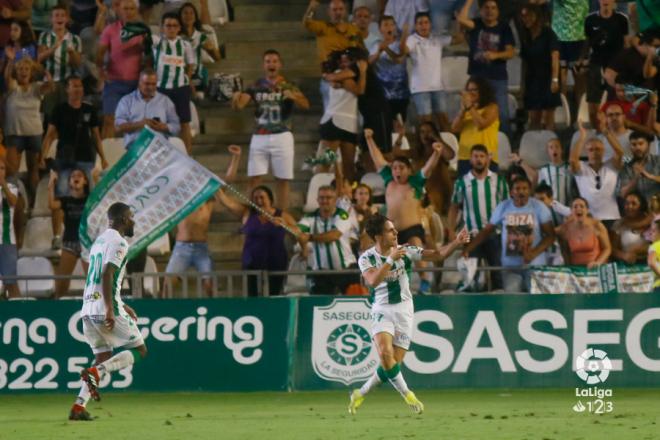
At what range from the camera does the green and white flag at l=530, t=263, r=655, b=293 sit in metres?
17.8

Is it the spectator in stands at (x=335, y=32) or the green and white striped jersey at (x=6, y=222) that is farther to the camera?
the spectator in stands at (x=335, y=32)

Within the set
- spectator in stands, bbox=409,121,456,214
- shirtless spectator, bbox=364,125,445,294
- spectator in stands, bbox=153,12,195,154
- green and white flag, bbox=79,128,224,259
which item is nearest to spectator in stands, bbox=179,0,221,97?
spectator in stands, bbox=153,12,195,154

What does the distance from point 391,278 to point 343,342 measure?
3960 millimetres

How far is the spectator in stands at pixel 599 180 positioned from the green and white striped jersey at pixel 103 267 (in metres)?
7.92

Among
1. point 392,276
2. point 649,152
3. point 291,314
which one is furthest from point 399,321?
point 649,152

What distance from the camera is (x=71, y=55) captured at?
2270 cm

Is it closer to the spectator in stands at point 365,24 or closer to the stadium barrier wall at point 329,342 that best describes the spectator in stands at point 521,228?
the stadium barrier wall at point 329,342

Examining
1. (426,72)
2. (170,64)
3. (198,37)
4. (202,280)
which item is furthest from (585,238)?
(198,37)

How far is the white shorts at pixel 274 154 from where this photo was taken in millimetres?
20859

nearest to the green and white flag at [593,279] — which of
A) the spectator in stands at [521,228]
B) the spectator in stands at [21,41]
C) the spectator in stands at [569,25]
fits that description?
the spectator in stands at [521,228]

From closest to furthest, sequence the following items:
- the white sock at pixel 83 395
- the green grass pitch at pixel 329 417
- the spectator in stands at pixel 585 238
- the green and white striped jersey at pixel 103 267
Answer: the green grass pitch at pixel 329 417
the white sock at pixel 83 395
the green and white striped jersey at pixel 103 267
the spectator in stands at pixel 585 238

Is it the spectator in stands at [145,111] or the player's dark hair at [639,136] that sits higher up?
the spectator in stands at [145,111]

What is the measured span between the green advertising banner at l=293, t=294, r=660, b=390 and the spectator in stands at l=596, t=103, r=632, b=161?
335cm

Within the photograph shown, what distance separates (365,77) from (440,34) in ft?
4.76
